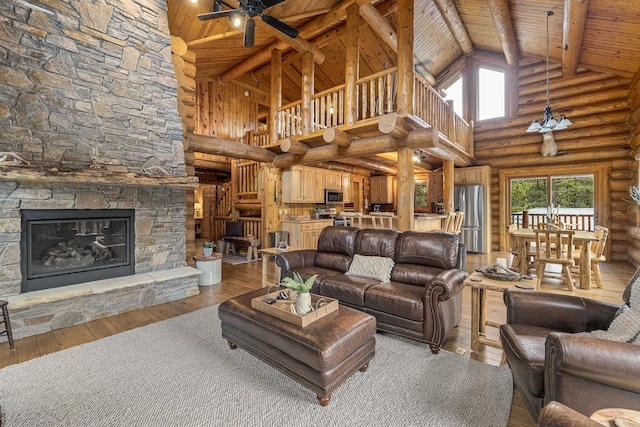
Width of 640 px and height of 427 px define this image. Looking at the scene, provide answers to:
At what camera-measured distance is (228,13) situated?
3.60m

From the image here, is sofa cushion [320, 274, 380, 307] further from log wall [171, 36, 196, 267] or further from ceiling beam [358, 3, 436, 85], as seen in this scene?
ceiling beam [358, 3, 436, 85]

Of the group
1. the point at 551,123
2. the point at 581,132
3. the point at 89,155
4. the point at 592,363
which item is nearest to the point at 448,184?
the point at 551,123

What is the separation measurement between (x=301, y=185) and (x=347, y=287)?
4.57 metres

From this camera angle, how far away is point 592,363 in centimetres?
131

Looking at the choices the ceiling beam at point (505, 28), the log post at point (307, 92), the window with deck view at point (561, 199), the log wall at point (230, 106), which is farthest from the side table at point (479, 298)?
the log wall at point (230, 106)

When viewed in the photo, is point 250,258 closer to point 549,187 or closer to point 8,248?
point 8,248

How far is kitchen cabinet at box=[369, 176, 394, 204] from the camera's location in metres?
10.2

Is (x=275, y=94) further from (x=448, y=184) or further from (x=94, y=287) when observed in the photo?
(x=94, y=287)

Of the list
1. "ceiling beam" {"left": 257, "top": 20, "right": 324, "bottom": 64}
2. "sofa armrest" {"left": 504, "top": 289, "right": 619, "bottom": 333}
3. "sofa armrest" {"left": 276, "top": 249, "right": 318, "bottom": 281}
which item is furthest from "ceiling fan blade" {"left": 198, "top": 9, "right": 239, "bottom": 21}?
"sofa armrest" {"left": 504, "top": 289, "right": 619, "bottom": 333}

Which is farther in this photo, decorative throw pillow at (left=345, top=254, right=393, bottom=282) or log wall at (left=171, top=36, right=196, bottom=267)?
log wall at (left=171, top=36, right=196, bottom=267)

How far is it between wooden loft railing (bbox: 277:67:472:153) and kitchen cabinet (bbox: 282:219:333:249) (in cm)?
212

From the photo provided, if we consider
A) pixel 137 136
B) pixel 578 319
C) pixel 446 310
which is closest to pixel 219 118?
pixel 137 136

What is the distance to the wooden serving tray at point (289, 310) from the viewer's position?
215 cm

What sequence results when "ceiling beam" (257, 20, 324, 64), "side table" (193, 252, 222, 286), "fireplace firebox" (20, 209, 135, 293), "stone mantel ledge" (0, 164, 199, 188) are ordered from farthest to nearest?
"ceiling beam" (257, 20, 324, 64) → "side table" (193, 252, 222, 286) → "fireplace firebox" (20, 209, 135, 293) → "stone mantel ledge" (0, 164, 199, 188)
